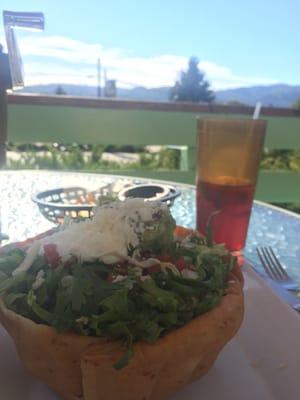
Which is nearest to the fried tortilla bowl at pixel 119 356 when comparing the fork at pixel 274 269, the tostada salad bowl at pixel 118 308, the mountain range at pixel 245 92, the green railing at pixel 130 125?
the tostada salad bowl at pixel 118 308

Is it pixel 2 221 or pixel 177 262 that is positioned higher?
pixel 177 262

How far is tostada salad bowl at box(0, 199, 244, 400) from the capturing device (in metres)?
0.37

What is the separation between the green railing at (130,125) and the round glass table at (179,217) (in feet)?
3.54

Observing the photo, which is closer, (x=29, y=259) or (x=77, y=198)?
(x=29, y=259)

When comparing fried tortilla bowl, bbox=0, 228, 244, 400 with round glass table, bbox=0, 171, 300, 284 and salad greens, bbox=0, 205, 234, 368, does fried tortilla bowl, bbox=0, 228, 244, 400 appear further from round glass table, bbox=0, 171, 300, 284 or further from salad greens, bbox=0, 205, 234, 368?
round glass table, bbox=0, 171, 300, 284

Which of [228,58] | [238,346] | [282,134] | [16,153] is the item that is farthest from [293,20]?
[238,346]

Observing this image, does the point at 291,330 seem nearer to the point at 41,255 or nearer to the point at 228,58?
the point at 41,255

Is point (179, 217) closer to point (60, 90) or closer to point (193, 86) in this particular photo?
point (60, 90)

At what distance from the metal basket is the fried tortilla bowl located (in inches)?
13.7

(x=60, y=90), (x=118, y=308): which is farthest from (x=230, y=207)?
(x=60, y=90)

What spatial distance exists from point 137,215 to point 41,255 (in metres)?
0.10

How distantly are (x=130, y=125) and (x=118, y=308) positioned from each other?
88.8 inches

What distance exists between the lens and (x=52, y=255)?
443mm

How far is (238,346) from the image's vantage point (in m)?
0.51
